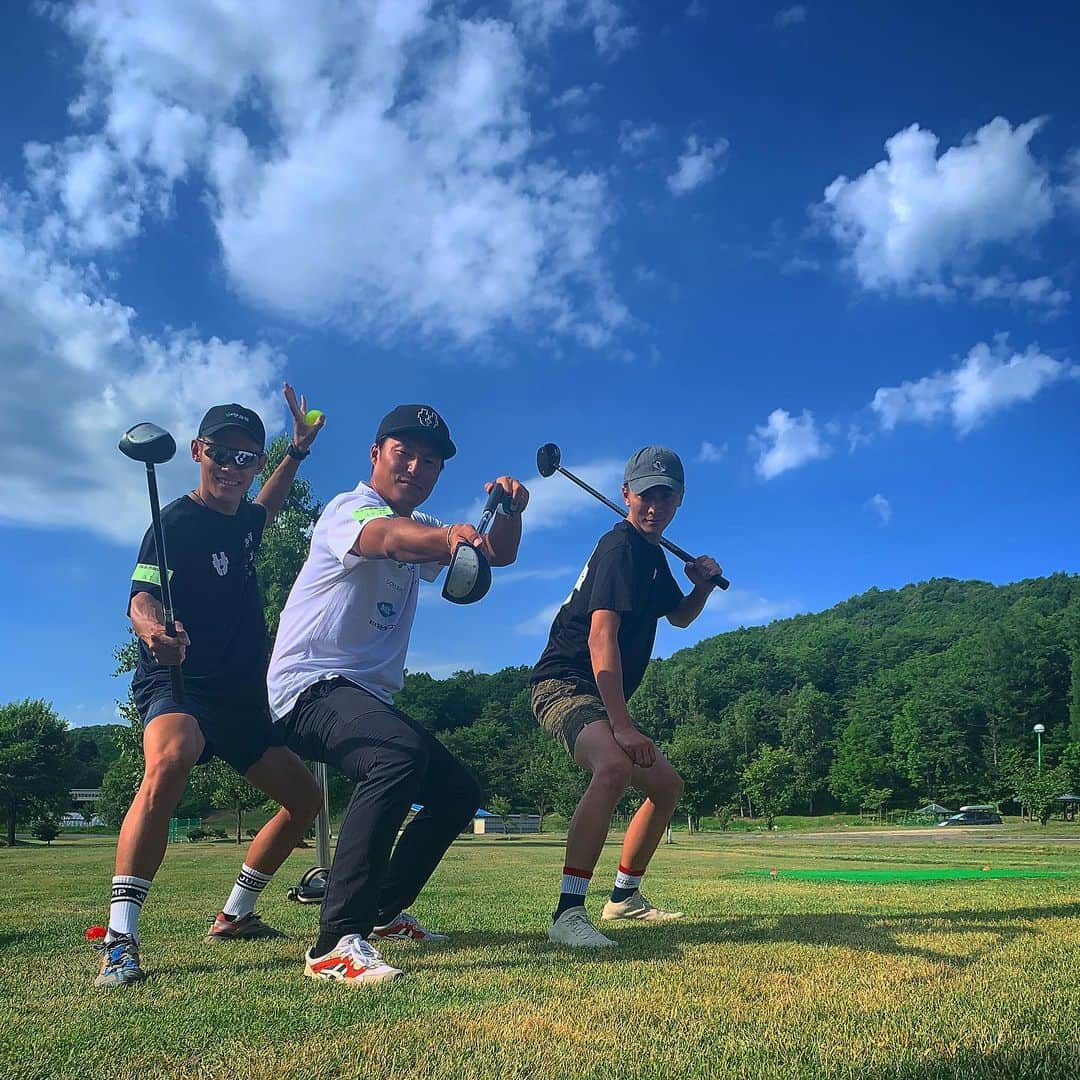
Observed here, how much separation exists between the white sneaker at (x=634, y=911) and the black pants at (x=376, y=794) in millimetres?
1565

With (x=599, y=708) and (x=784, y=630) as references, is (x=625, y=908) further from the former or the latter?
(x=784, y=630)

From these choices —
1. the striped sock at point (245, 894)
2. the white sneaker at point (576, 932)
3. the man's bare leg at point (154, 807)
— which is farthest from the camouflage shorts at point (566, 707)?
the man's bare leg at point (154, 807)

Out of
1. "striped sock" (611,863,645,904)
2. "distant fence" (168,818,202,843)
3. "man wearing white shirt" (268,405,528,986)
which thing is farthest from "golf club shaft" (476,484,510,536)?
"distant fence" (168,818,202,843)

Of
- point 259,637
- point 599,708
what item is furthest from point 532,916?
point 259,637

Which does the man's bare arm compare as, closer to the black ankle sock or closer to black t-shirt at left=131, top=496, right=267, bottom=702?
black t-shirt at left=131, top=496, right=267, bottom=702

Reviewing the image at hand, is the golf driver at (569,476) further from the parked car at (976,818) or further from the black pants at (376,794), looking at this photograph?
the parked car at (976,818)

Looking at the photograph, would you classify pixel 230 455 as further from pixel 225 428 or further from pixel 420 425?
pixel 420 425

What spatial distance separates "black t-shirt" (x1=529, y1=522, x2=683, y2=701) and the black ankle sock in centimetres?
230

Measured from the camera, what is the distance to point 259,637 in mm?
4934

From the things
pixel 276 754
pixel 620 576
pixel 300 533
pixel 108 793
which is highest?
pixel 300 533

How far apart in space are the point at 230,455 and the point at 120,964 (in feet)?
8.03

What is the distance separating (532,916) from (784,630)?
155m

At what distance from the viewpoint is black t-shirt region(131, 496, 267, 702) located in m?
4.56

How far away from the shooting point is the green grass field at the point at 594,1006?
7.51 ft
